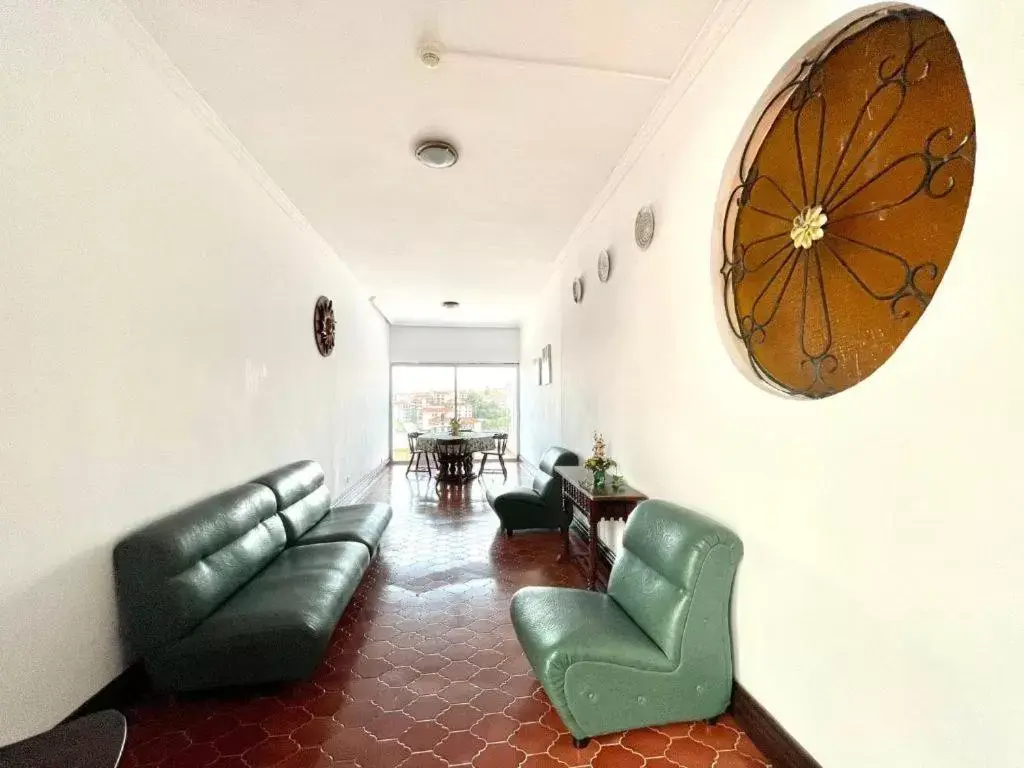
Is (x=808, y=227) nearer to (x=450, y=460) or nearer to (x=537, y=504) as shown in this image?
(x=537, y=504)

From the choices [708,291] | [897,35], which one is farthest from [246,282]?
[897,35]

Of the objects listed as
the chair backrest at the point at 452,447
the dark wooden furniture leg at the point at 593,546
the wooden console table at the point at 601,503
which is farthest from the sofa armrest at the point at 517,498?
the chair backrest at the point at 452,447

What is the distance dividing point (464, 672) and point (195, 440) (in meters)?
1.94

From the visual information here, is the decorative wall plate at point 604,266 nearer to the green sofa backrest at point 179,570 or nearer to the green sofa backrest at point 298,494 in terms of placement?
the green sofa backrest at point 298,494

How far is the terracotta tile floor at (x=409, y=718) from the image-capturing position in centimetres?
180

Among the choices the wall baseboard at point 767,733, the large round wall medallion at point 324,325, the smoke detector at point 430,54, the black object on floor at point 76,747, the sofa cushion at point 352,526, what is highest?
the smoke detector at point 430,54

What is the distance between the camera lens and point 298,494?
139 inches

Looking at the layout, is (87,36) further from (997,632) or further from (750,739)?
(750,739)

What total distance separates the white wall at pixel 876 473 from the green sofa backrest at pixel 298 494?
261cm

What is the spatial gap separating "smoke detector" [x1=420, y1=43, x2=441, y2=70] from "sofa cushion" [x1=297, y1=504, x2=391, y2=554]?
2973 mm

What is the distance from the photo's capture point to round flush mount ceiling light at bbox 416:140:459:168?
2961 millimetres

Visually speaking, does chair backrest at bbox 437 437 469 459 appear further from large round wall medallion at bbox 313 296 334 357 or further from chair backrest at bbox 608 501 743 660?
chair backrest at bbox 608 501 743 660

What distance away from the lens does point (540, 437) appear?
24.0ft

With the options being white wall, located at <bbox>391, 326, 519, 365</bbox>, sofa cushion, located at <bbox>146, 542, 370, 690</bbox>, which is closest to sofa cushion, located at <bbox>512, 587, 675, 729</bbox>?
sofa cushion, located at <bbox>146, 542, 370, 690</bbox>
